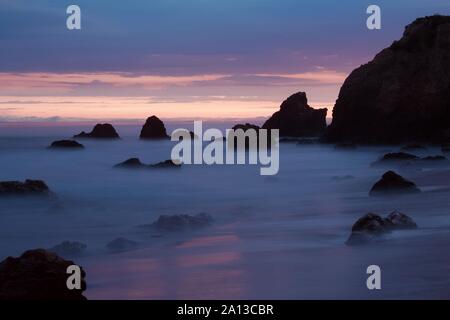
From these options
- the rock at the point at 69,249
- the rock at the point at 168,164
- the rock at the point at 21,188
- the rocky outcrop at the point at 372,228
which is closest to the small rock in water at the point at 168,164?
the rock at the point at 168,164

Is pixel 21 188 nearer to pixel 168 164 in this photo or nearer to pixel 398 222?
pixel 398 222

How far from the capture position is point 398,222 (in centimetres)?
1357

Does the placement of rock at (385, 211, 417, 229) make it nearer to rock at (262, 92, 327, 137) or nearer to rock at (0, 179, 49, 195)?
rock at (0, 179, 49, 195)

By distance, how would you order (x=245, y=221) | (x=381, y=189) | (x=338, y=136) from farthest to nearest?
(x=338, y=136) → (x=381, y=189) → (x=245, y=221)

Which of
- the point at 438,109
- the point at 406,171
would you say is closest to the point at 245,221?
the point at 406,171

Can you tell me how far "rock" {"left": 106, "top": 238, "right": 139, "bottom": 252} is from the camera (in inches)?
559

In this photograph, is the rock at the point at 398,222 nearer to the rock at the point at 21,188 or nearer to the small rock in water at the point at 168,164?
the rock at the point at 21,188

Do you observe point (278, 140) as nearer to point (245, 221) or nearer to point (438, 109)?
point (438, 109)

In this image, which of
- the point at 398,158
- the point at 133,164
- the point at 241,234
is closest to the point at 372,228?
the point at 241,234

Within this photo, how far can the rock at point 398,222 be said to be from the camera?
43.8 feet

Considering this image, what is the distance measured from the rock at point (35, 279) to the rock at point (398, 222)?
716cm
